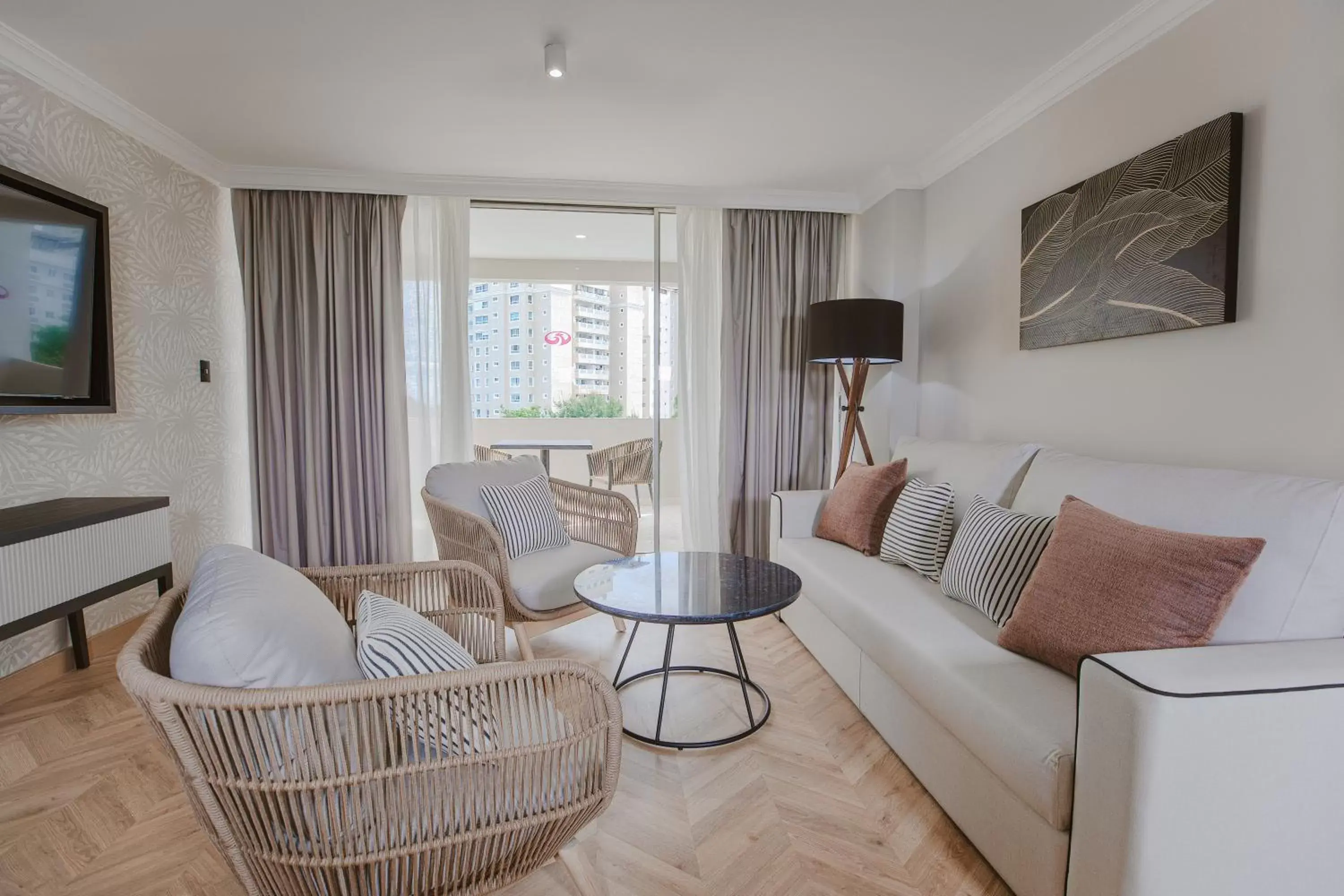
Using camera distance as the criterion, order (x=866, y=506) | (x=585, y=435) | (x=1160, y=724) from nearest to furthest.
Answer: (x=1160, y=724) < (x=866, y=506) < (x=585, y=435)

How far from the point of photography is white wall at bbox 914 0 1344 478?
1.66m

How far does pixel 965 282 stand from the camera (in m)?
3.24

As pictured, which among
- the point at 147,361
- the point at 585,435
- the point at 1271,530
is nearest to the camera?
the point at 1271,530

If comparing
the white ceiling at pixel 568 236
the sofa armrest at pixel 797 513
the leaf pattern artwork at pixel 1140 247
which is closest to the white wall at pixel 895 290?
the sofa armrest at pixel 797 513

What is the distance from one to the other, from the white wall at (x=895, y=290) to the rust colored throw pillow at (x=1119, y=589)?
198cm

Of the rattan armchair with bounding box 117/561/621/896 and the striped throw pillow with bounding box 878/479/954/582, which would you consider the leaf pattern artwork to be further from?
the rattan armchair with bounding box 117/561/621/896

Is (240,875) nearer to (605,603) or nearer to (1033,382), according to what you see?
(605,603)

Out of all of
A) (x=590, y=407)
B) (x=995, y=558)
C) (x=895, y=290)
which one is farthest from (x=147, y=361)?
(x=590, y=407)

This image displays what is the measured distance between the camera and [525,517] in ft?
9.70

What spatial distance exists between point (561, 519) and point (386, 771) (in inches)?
84.4

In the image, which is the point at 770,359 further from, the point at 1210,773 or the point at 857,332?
the point at 1210,773

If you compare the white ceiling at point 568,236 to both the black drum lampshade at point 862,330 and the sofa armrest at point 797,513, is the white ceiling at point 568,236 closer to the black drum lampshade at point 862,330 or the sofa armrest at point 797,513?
the black drum lampshade at point 862,330

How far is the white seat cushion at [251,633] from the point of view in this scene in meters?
1.05

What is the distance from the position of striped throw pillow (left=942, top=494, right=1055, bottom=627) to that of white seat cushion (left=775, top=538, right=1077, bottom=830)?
6 cm
